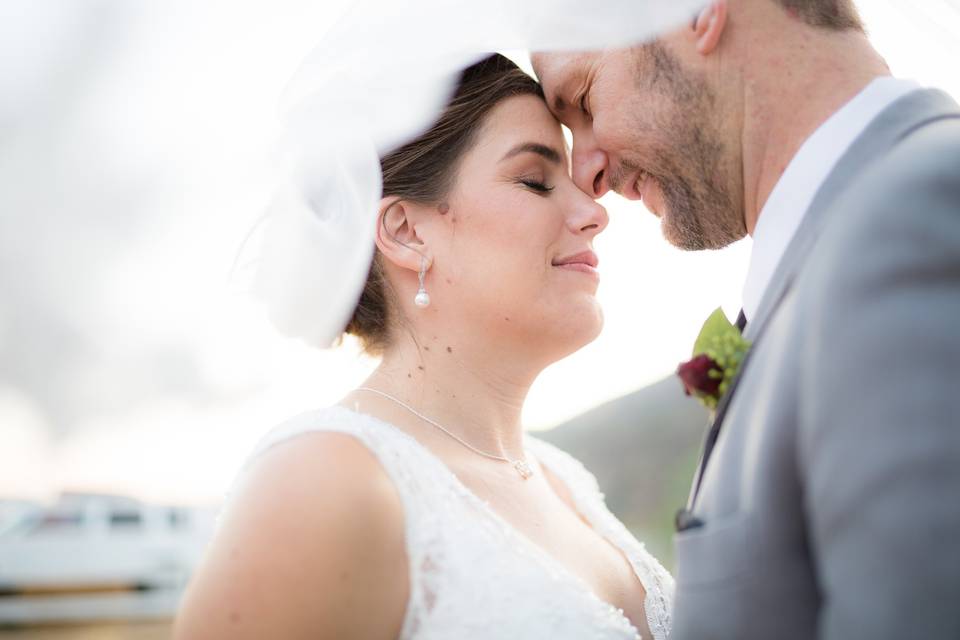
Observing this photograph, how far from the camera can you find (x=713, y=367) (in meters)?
2.05

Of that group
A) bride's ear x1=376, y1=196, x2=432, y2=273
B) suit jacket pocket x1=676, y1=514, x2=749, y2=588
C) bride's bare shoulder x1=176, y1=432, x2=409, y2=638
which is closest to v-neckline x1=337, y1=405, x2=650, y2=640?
bride's bare shoulder x1=176, y1=432, x2=409, y2=638

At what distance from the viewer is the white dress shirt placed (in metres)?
2.14

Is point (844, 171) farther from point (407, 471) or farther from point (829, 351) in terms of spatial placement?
point (407, 471)

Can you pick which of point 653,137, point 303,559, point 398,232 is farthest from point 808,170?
point 303,559

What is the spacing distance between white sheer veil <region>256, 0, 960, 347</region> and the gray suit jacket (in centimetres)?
153

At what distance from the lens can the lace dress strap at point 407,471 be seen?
2.32 meters

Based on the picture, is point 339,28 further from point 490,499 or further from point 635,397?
point 635,397

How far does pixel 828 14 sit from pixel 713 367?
3.61ft

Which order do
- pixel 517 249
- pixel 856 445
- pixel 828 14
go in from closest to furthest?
pixel 856 445 < pixel 828 14 < pixel 517 249

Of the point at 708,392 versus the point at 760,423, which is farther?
the point at 708,392

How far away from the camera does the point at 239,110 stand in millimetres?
4027

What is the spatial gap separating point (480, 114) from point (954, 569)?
2.37 m

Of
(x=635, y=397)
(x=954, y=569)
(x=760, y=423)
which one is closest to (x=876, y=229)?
(x=760, y=423)

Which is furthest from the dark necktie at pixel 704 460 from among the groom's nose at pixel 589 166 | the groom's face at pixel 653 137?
the groom's nose at pixel 589 166
